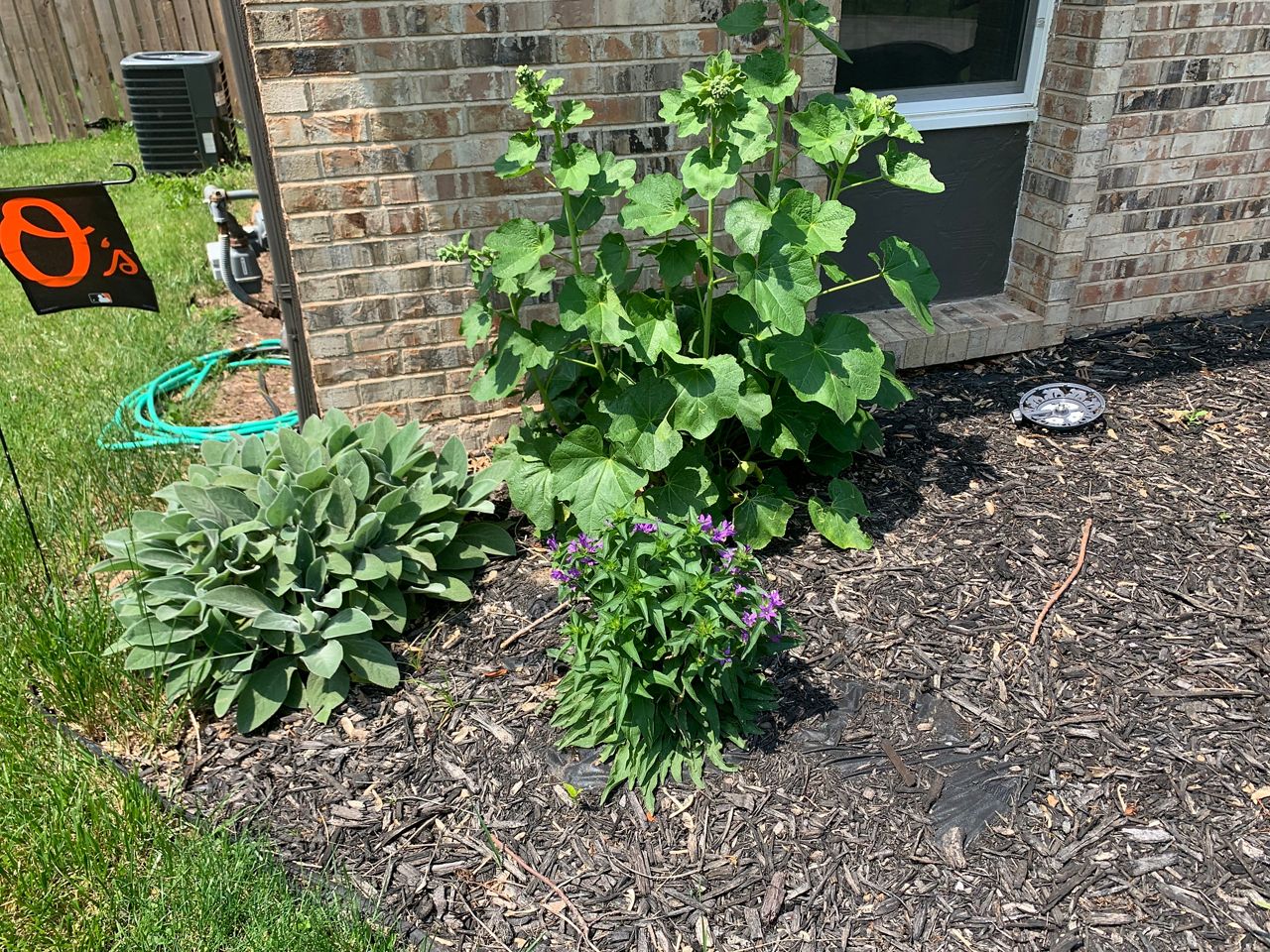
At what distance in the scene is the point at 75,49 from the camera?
8922mm

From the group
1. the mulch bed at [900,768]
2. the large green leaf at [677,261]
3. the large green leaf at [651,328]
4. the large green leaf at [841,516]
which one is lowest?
the mulch bed at [900,768]

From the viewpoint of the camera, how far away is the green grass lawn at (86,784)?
208 cm

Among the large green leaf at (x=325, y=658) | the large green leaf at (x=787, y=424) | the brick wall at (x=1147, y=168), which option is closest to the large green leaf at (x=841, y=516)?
the large green leaf at (x=787, y=424)

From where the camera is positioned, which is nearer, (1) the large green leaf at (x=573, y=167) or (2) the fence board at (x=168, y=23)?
(1) the large green leaf at (x=573, y=167)

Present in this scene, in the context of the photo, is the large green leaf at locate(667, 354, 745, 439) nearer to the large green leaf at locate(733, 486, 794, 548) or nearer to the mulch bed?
the large green leaf at locate(733, 486, 794, 548)

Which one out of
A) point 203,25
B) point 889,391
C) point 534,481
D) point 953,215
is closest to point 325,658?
point 534,481

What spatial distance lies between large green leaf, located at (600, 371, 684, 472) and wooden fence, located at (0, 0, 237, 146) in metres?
7.72

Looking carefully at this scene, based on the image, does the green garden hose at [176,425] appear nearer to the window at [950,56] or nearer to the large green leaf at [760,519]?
the large green leaf at [760,519]

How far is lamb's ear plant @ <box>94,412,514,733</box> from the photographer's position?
2.64m

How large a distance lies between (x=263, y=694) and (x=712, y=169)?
1859 millimetres

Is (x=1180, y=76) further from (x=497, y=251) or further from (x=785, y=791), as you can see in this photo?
(x=785, y=791)

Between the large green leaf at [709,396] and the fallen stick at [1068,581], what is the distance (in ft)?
3.41

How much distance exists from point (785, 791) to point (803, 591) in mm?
707

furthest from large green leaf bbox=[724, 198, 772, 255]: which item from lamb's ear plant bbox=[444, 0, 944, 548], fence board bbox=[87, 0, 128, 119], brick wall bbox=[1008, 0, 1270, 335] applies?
fence board bbox=[87, 0, 128, 119]
